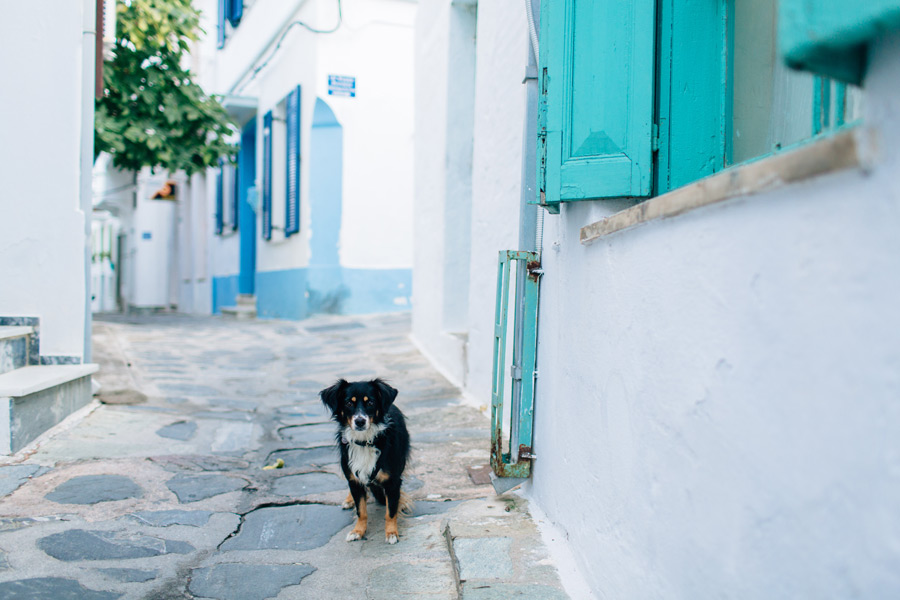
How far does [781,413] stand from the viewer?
1.35 meters

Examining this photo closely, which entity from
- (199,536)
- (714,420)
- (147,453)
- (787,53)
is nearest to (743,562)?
(714,420)

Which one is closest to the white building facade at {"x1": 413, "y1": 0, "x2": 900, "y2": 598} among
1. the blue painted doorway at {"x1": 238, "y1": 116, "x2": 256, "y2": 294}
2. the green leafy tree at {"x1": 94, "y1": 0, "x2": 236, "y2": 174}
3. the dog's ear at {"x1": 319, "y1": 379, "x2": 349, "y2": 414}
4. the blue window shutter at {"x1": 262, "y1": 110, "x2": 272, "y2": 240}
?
the dog's ear at {"x1": 319, "y1": 379, "x2": 349, "y2": 414}

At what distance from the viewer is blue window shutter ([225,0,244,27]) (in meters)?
14.6

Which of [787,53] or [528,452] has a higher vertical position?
[787,53]

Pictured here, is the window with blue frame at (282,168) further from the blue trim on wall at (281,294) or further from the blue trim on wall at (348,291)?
the blue trim on wall at (348,291)

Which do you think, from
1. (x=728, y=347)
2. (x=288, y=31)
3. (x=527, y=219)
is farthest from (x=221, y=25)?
(x=728, y=347)

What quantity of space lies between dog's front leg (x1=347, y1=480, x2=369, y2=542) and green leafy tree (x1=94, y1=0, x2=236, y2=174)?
7422mm

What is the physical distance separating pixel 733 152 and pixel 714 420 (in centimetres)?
132

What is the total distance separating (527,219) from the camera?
3555mm

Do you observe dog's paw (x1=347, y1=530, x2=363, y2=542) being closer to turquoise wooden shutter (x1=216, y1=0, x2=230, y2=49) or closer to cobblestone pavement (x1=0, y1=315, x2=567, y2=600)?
cobblestone pavement (x1=0, y1=315, x2=567, y2=600)

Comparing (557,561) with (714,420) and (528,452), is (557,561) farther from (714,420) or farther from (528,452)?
(714,420)

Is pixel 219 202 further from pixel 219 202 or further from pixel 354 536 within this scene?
pixel 354 536

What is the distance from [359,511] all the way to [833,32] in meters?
2.85

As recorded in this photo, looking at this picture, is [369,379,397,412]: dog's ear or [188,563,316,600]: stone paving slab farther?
[369,379,397,412]: dog's ear
